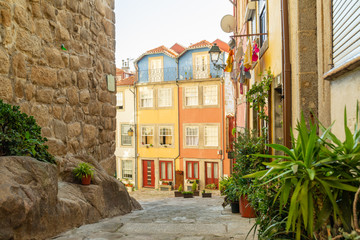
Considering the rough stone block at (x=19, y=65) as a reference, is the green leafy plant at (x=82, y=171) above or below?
below

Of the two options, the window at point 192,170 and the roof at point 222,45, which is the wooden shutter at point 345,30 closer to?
the window at point 192,170

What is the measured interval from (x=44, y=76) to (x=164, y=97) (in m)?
16.7

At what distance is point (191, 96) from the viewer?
20.4m

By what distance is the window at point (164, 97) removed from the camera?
20.9 metres

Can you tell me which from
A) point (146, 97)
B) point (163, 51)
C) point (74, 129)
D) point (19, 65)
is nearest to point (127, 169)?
point (146, 97)

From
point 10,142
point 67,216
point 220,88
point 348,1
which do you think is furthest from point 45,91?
point 220,88

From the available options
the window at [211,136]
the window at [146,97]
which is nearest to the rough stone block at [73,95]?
the window at [211,136]

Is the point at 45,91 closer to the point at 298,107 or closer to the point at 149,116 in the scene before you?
the point at 298,107

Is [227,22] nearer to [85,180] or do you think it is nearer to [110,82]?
[110,82]

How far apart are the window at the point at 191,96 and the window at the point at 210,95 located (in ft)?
1.80

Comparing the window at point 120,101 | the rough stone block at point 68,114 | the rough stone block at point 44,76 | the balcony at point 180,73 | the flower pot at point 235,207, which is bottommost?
the flower pot at point 235,207

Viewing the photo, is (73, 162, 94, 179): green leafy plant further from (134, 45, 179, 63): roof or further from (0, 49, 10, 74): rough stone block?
(134, 45, 179, 63): roof

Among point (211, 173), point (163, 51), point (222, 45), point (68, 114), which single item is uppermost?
point (222, 45)

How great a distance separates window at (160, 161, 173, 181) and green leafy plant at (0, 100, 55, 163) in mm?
17033
